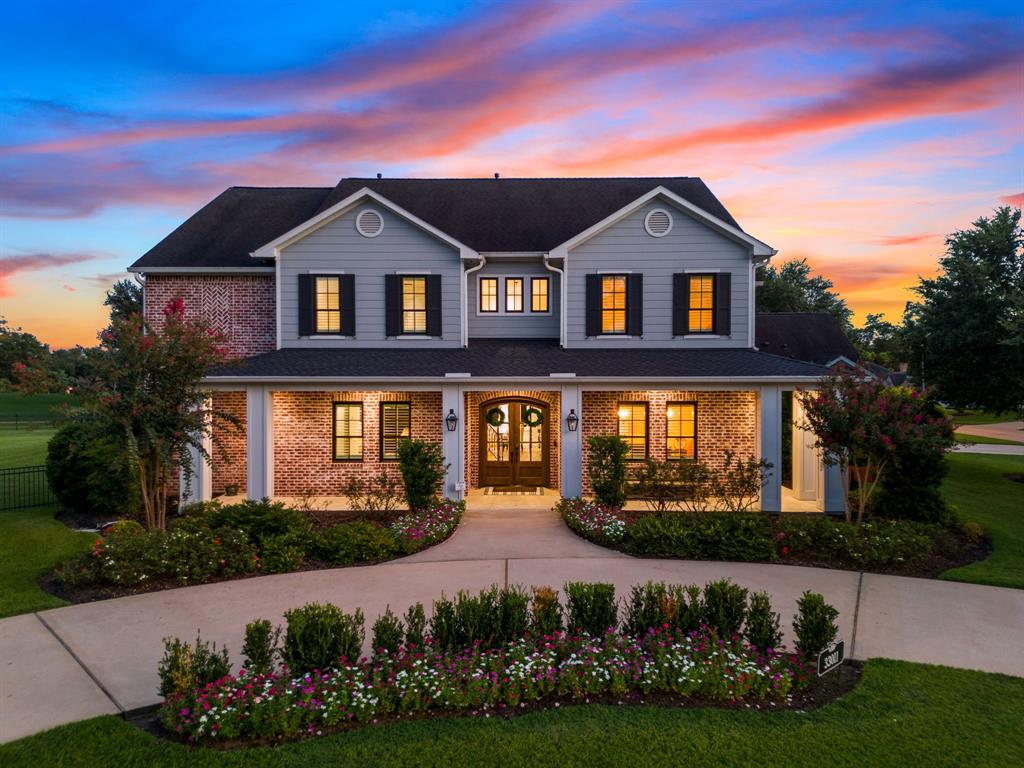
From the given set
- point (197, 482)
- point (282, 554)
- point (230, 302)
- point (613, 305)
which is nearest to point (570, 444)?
point (613, 305)

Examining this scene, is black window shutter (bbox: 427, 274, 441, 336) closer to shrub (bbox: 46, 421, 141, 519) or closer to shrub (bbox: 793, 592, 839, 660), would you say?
shrub (bbox: 46, 421, 141, 519)

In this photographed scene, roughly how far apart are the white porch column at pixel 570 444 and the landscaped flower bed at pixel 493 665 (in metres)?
6.63

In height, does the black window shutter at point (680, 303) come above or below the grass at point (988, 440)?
above

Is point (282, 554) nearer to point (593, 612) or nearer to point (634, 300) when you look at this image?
point (593, 612)

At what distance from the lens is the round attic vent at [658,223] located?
1415 cm

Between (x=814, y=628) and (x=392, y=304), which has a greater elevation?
(x=392, y=304)

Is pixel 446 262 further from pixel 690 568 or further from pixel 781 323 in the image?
pixel 781 323

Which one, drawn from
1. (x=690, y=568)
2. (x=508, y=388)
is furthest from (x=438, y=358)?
(x=690, y=568)

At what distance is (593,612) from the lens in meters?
5.66

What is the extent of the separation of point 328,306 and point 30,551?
7.69 metres

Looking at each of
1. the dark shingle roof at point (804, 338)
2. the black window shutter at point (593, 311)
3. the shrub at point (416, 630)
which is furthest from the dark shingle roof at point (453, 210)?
the shrub at point (416, 630)

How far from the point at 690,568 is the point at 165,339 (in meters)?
9.21

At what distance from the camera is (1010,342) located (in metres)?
13.7

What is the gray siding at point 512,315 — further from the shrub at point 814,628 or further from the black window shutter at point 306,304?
the shrub at point 814,628
